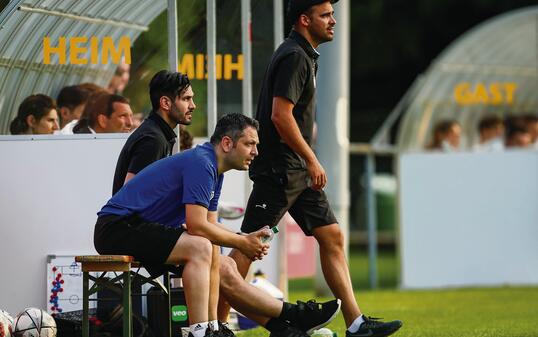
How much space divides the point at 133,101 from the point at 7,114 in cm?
121

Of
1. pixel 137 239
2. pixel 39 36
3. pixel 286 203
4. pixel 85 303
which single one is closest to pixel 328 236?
pixel 286 203

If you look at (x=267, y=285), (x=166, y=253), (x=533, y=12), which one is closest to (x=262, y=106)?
(x=166, y=253)

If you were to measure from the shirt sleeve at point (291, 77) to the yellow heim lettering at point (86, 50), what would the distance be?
2.14 meters

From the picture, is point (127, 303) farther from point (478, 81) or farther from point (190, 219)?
point (478, 81)

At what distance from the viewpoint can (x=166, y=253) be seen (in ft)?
25.9

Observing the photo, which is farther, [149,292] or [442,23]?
[442,23]

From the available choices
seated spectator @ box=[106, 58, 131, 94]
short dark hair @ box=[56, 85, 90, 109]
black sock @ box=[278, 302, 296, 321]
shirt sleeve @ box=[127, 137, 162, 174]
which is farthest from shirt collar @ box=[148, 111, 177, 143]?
seated spectator @ box=[106, 58, 131, 94]

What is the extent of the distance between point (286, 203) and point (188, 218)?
102cm

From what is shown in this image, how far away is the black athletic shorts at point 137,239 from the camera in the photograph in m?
7.93

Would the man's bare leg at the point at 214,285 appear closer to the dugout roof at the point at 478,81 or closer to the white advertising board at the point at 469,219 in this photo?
the white advertising board at the point at 469,219

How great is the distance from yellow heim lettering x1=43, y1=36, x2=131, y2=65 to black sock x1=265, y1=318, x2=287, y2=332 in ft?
9.69

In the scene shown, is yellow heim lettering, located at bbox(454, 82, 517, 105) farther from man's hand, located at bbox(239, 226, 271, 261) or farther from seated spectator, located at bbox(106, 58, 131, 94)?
man's hand, located at bbox(239, 226, 271, 261)

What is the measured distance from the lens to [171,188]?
799cm

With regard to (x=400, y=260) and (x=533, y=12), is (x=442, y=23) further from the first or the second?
(x=400, y=260)
